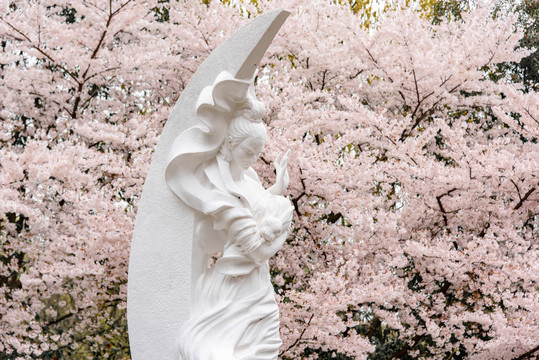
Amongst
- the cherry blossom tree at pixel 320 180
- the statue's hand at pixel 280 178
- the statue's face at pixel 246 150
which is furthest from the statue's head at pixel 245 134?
the cherry blossom tree at pixel 320 180

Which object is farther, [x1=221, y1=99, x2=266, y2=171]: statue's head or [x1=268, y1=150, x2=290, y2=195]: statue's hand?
[x1=268, y1=150, x2=290, y2=195]: statue's hand

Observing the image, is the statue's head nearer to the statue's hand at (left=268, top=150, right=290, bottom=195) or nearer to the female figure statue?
the female figure statue

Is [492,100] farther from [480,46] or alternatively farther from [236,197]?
[236,197]

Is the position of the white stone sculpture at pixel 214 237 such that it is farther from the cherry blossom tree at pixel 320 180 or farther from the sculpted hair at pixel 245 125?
the cherry blossom tree at pixel 320 180

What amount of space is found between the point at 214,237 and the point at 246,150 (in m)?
0.46

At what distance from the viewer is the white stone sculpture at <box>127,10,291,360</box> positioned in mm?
3082

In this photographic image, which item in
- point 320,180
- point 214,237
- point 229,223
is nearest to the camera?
point 229,223

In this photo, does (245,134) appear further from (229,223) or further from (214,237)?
(214,237)

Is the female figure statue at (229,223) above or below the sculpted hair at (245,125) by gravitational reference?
below

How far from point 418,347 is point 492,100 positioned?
93.4 inches

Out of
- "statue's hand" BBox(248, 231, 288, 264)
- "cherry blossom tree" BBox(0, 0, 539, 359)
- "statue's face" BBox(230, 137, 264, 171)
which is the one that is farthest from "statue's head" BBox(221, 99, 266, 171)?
"cherry blossom tree" BBox(0, 0, 539, 359)

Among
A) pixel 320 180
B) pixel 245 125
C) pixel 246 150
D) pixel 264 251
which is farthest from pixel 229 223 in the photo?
pixel 320 180

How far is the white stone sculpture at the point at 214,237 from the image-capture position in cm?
308

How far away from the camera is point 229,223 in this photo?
3082mm
